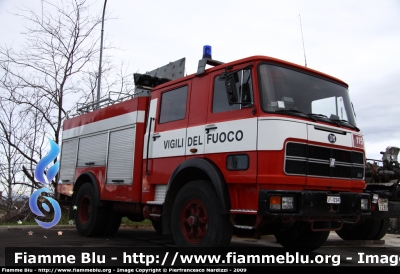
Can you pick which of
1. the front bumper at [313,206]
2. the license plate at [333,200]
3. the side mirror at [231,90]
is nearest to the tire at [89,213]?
the side mirror at [231,90]

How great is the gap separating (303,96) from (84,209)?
569 centimetres

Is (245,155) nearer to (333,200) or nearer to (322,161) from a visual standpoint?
(322,161)

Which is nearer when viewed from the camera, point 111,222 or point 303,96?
point 303,96

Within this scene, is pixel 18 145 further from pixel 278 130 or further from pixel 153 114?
pixel 278 130

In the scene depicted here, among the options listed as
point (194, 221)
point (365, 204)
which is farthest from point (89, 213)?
point (365, 204)

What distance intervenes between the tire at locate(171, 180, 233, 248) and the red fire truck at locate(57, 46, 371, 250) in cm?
1

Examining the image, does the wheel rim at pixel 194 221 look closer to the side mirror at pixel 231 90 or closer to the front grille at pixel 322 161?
the front grille at pixel 322 161

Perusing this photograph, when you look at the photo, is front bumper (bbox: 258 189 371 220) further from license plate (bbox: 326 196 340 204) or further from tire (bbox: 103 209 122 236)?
tire (bbox: 103 209 122 236)

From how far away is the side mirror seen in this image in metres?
5.47

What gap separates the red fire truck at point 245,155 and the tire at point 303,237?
2 cm

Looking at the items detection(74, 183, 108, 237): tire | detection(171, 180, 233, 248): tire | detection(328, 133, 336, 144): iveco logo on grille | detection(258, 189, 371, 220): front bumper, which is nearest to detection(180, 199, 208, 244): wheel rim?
detection(171, 180, 233, 248): tire

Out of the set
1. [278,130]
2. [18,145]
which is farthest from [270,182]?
[18,145]

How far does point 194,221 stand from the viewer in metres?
5.70

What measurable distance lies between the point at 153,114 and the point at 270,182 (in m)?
2.95
